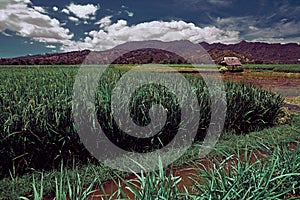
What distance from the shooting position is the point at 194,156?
3.67 meters

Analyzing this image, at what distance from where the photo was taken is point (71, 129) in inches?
136

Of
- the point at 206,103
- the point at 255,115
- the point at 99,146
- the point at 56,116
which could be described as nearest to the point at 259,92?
the point at 255,115

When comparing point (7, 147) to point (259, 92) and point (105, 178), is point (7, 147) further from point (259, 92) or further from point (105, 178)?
point (259, 92)

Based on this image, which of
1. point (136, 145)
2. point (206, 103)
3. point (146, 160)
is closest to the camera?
point (146, 160)

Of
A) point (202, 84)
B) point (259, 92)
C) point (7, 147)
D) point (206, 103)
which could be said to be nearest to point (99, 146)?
point (7, 147)

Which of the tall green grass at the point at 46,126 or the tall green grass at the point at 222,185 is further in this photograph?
the tall green grass at the point at 46,126

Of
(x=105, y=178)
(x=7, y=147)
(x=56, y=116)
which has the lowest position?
(x=105, y=178)

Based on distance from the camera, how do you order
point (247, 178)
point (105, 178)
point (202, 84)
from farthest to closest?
1. point (202, 84)
2. point (105, 178)
3. point (247, 178)

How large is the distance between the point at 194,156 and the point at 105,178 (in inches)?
47.1

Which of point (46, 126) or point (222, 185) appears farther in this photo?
point (46, 126)

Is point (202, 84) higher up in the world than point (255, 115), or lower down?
higher up

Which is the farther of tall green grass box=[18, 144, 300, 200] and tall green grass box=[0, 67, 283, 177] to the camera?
tall green grass box=[0, 67, 283, 177]

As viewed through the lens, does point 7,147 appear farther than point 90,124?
No

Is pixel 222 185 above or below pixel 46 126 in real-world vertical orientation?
below
